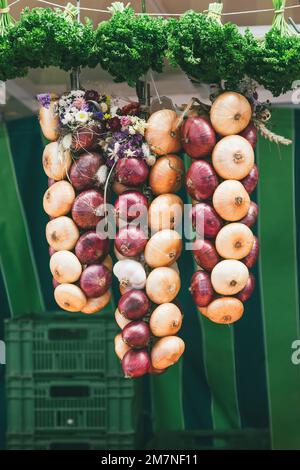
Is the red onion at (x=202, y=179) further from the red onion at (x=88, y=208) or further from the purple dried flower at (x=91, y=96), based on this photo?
the purple dried flower at (x=91, y=96)

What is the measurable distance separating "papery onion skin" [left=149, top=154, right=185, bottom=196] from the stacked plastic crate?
147 centimetres

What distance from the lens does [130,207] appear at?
302 centimetres

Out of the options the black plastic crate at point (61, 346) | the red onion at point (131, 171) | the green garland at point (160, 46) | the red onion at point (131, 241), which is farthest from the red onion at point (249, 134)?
the black plastic crate at point (61, 346)

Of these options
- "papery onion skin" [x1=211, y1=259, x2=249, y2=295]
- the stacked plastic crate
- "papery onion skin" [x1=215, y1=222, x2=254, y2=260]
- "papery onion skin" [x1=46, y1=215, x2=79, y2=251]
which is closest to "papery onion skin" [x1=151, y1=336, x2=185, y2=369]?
"papery onion skin" [x1=211, y1=259, x2=249, y2=295]

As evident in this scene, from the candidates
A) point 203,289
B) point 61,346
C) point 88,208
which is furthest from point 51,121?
point 61,346

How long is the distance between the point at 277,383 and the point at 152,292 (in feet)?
5.32

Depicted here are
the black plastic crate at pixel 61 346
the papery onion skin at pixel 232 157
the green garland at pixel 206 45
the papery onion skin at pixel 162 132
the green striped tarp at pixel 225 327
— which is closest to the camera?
the green garland at pixel 206 45

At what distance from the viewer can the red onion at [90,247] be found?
3058 millimetres

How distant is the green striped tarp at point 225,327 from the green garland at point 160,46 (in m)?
1.30

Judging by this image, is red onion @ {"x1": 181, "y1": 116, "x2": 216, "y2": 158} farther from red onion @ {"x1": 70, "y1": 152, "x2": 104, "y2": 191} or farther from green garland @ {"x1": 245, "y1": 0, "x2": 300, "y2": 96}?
red onion @ {"x1": 70, "y1": 152, "x2": 104, "y2": 191}

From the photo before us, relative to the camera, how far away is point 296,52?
288cm

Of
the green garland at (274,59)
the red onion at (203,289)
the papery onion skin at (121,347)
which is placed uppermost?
the green garland at (274,59)

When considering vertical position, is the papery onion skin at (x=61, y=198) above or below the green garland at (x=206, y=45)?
below

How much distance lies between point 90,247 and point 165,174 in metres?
0.39
